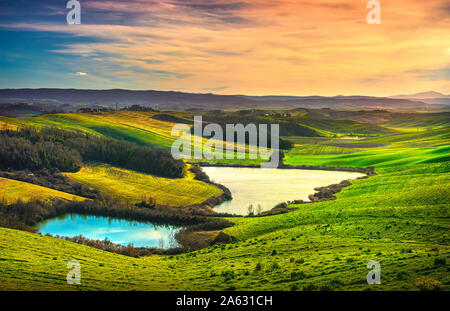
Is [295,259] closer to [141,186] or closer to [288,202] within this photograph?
[288,202]

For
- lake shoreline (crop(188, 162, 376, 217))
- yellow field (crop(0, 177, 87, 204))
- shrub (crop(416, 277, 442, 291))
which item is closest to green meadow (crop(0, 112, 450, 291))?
shrub (crop(416, 277, 442, 291))

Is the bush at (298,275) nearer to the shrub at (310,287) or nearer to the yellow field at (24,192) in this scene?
the shrub at (310,287)

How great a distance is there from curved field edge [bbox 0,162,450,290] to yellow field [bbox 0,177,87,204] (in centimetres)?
3486

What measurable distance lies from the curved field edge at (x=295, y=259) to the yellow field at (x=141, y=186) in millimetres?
36548

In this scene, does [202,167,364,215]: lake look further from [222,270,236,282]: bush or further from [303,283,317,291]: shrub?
[303,283,317,291]: shrub

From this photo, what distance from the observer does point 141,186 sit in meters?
85.3

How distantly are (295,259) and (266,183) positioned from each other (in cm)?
6992

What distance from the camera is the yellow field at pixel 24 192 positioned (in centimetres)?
6729

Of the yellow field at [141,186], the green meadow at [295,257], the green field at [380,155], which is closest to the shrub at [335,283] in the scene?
the green meadow at [295,257]

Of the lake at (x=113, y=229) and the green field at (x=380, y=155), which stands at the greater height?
the green field at (x=380, y=155)

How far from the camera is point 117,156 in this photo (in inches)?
4067

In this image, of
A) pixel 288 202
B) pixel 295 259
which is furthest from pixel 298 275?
pixel 288 202
